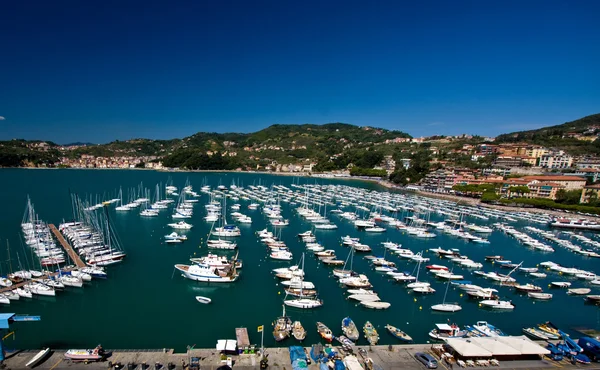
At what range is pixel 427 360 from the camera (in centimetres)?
1516

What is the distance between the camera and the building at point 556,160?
337ft

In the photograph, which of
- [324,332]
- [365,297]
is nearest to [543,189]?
Answer: [365,297]

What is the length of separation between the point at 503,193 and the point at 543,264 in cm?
4936

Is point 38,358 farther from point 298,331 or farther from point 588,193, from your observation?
point 588,193

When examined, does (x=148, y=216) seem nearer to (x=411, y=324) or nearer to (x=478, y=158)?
(x=411, y=324)

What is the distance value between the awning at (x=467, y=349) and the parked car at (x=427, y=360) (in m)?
1.29

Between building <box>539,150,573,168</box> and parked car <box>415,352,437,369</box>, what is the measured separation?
117 metres

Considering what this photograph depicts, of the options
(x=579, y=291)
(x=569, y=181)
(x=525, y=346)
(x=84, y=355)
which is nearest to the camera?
(x=84, y=355)

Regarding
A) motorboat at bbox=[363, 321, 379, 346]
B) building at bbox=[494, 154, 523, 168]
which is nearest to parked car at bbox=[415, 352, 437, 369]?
motorboat at bbox=[363, 321, 379, 346]

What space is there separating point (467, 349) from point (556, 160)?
4659 inches

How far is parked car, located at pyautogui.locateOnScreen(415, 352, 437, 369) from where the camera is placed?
48.6 ft

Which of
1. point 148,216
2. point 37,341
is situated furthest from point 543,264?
point 148,216

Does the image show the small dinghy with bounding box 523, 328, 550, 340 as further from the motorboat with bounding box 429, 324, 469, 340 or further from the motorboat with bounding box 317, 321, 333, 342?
the motorboat with bounding box 317, 321, 333, 342

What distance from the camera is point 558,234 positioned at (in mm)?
50562
